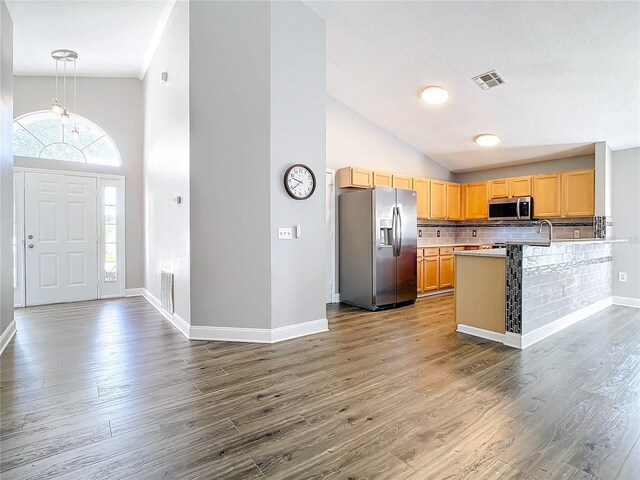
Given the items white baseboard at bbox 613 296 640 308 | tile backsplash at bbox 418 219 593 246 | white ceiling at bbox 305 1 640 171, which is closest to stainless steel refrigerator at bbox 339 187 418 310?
white ceiling at bbox 305 1 640 171

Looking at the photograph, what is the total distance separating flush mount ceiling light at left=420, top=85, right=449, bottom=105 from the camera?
4.57 meters

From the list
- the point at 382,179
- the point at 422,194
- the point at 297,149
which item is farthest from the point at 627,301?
the point at 297,149

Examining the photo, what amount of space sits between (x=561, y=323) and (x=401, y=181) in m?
3.13

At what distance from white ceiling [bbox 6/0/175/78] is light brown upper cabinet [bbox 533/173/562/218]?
Result: 6145 mm

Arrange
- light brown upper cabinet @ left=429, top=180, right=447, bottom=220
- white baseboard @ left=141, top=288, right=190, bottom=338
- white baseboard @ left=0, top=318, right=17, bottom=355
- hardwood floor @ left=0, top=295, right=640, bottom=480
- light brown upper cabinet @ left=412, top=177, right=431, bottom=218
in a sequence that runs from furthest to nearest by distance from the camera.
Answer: light brown upper cabinet @ left=429, top=180, right=447, bottom=220, light brown upper cabinet @ left=412, top=177, right=431, bottom=218, white baseboard @ left=141, top=288, right=190, bottom=338, white baseboard @ left=0, top=318, right=17, bottom=355, hardwood floor @ left=0, top=295, right=640, bottom=480

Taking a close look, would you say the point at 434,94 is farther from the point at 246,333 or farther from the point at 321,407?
the point at 321,407

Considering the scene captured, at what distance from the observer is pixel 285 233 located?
3.60 meters

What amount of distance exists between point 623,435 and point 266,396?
2.09 meters

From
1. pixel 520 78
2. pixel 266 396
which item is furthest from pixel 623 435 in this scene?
pixel 520 78

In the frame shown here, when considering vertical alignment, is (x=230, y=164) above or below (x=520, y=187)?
below

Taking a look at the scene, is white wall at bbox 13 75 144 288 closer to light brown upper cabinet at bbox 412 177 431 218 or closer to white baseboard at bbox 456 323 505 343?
light brown upper cabinet at bbox 412 177 431 218

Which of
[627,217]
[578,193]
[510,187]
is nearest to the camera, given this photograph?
[627,217]

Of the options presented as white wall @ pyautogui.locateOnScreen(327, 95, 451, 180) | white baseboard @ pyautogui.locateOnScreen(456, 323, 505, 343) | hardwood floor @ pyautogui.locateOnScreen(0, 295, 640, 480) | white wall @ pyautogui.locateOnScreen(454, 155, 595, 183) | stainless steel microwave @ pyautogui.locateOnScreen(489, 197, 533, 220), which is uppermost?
white wall @ pyautogui.locateOnScreen(327, 95, 451, 180)

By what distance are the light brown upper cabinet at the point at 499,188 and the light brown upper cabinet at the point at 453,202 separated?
636 mm
